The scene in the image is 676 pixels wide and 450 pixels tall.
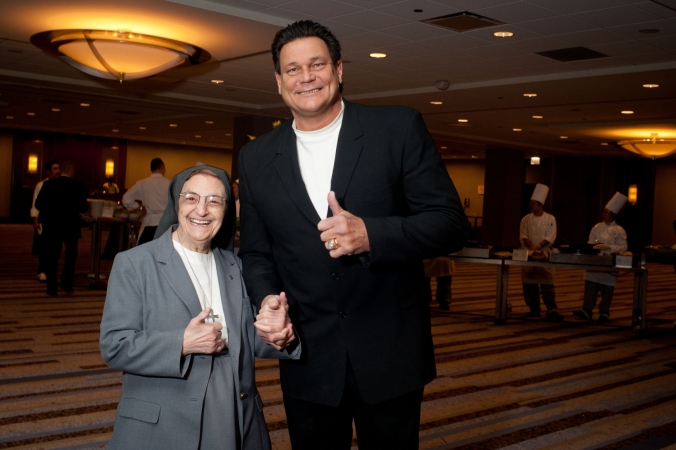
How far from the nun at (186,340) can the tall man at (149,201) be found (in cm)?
755

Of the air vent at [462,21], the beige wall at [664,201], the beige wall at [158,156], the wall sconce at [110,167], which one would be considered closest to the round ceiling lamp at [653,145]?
the beige wall at [664,201]

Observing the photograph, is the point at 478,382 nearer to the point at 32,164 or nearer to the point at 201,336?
the point at 201,336

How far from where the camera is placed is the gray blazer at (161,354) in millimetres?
1922

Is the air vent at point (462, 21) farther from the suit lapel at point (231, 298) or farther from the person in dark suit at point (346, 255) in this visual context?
the person in dark suit at point (346, 255)

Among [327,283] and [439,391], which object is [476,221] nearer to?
[439,391]

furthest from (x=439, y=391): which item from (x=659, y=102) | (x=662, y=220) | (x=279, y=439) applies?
(x=662, y=220)

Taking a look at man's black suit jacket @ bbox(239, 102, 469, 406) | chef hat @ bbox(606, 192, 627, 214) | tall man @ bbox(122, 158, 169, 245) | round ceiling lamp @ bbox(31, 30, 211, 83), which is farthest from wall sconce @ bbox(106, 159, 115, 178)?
man's black suit jacket @ bbox(239, 102, 469, 406)

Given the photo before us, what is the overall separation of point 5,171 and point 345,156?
2508 cm

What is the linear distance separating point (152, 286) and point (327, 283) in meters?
0.53

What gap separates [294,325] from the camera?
1.86 metres

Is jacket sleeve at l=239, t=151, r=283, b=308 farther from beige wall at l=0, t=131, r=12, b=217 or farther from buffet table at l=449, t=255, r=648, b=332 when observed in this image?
beige wall at l=0, t=131, r=12, b=217

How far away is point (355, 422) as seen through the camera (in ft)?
6.11

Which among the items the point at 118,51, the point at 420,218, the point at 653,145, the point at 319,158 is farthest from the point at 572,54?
the point at 653,145

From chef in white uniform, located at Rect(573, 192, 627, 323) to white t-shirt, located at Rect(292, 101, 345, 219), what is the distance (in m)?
7.23
